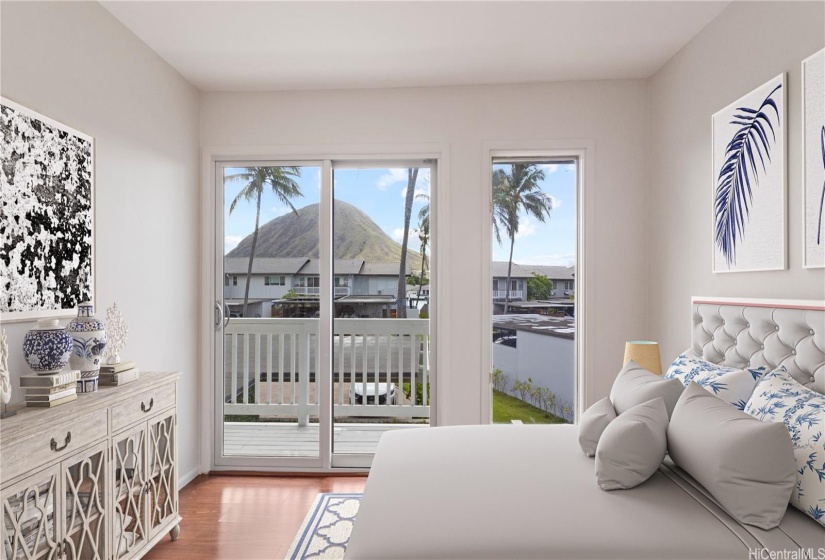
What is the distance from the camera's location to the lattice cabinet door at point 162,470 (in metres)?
2.47

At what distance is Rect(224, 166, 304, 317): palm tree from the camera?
3.77 metres

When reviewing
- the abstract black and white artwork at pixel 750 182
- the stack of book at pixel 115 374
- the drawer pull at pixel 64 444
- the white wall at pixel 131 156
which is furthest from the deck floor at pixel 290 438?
the abstract black and white artwork at pixel 750 182

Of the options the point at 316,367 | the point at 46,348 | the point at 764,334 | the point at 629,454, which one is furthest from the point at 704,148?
the point at 46,348

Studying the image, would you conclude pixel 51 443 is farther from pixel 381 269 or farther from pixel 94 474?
pixel 381 269

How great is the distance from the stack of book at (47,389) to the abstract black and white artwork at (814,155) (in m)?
2.94

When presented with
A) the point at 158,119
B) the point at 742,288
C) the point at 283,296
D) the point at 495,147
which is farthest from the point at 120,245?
the point at 742,288

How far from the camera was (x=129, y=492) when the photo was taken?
7.46 feet

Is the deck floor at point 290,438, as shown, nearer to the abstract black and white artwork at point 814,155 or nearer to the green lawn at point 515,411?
the green lawn at point 515,411

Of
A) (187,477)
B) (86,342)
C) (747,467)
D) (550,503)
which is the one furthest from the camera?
(187,477)

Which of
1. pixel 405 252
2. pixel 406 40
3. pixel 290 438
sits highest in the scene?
pixel 406 40

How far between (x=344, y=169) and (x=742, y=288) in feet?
8.45

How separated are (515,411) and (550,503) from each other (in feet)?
7.08

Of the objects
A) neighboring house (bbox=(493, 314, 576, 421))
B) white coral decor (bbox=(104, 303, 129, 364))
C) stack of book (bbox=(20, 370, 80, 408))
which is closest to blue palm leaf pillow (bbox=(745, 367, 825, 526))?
neighboring house (bbox=(493, 314, 576, 421))

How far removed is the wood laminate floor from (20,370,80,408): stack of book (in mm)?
1059
